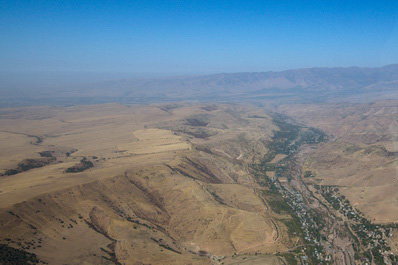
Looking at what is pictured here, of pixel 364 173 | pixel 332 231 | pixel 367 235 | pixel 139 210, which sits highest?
pixel 139 210

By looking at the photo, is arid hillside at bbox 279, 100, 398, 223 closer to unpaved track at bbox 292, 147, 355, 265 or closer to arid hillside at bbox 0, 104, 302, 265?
unpaved track at bbox 292, 147, 355, 265

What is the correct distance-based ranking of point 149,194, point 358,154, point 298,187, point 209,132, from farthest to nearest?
point 209,132 < point 358,154 < point 298,187 < point 149,194

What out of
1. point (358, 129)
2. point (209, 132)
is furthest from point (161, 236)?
point (358, 129)

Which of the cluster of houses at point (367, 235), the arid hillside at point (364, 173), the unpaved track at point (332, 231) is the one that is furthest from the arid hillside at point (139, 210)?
the arid hillside at point (364, 173)

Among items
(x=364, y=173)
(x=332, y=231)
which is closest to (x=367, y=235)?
(x=332, y=231)

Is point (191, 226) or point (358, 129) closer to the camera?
point (191, 226)

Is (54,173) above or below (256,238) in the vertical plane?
above

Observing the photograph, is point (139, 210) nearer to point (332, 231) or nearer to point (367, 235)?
point (332, 231)

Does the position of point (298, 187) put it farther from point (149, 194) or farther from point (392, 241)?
point (149, 194)

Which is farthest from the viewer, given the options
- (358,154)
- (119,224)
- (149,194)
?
(358,154)

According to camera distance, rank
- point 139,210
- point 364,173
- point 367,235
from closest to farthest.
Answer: point 367,235, point 139,210, point 364,173

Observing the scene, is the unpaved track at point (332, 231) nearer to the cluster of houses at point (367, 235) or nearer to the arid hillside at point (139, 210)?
the cluster of houses at point (367, 235)
